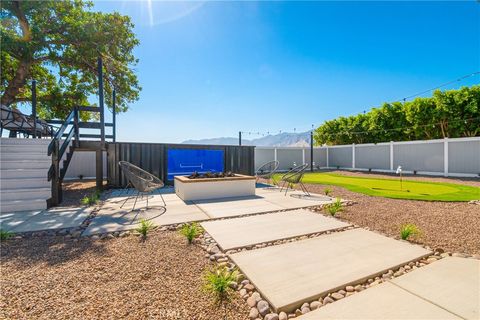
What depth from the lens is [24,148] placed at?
18.9ft

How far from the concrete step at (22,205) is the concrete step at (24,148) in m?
2.02

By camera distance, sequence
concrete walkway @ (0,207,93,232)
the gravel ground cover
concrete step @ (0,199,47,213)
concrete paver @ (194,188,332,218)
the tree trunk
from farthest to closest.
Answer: the tree trunk, concrete paver @ (194,188,332,218), concrete step @ (0,199,47,213), concrete walkway @ (0,207,93,232), the gravel ground cover

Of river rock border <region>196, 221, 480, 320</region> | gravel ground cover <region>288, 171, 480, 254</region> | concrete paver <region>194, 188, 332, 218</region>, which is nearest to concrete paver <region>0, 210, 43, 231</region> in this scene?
concrete paver <region>194, 188, 332, 218</region>

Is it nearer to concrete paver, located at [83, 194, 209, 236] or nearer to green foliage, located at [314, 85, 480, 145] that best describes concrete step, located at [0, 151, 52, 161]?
concrete paver, located at [83, 194, 209, 236]

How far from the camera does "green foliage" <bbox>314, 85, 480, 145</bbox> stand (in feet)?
38.0

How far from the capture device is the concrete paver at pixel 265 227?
9.70 ft

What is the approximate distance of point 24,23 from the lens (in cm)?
796

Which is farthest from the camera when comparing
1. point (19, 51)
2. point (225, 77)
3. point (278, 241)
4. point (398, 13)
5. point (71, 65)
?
point (225, 77)

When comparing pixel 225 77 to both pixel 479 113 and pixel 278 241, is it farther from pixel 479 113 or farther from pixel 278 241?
pixel 479 113

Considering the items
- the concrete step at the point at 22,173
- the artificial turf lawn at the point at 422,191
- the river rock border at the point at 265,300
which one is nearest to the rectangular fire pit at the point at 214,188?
the river rock border at the point at 265,300

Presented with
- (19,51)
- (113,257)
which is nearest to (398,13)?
(113,257)

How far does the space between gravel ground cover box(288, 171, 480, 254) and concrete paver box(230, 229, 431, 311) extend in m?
0.56

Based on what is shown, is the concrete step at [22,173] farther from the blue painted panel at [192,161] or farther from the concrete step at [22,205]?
the blue painted panel at [192,161]

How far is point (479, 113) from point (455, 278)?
1486 cm
